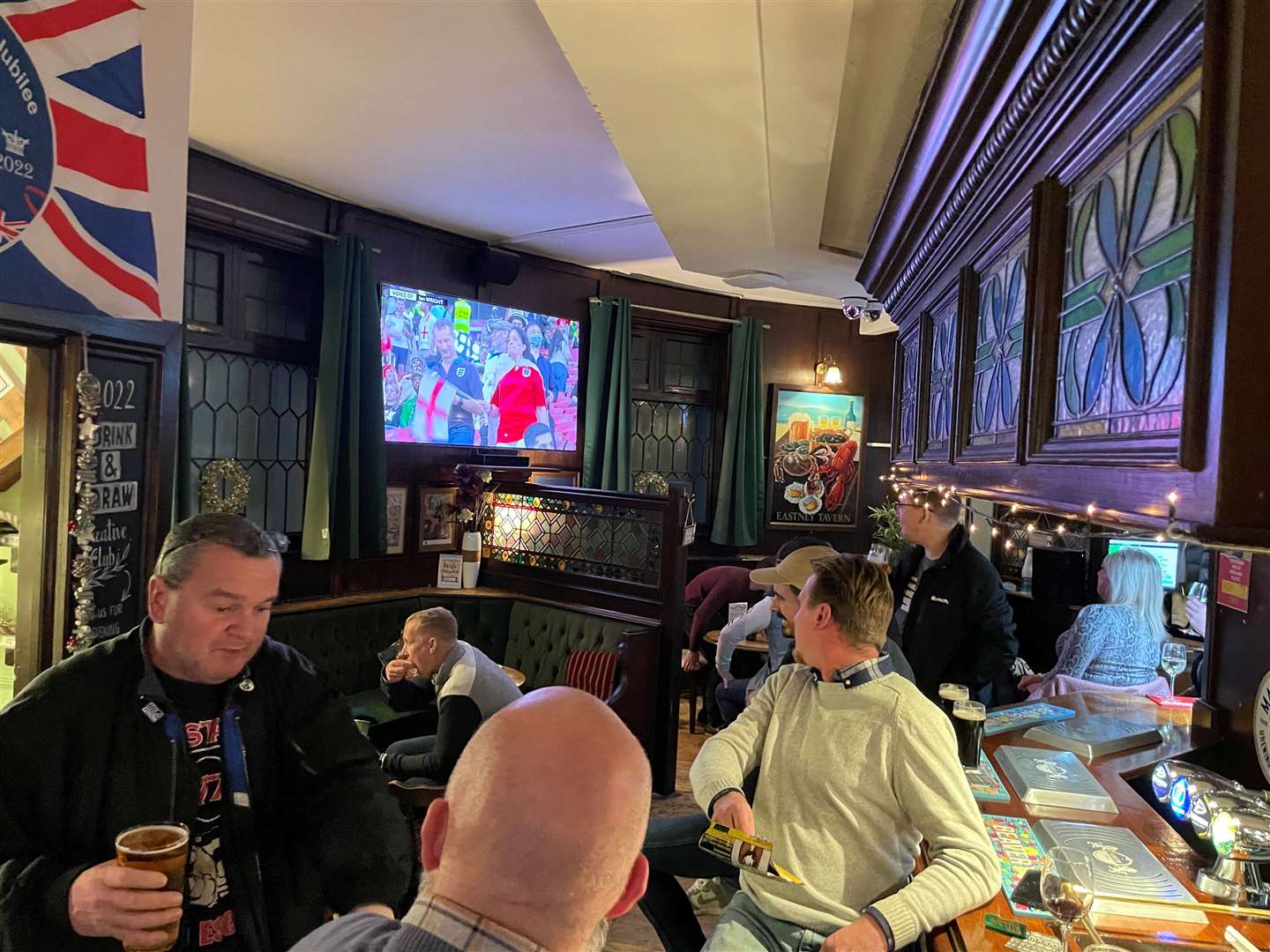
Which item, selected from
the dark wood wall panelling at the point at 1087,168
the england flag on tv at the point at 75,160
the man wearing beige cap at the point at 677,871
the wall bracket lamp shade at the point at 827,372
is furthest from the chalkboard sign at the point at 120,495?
the wall bracket lamp shade at the point at 827,372

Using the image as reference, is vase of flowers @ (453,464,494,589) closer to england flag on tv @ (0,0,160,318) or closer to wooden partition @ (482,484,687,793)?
wooden partition @ (482,484,687,793)

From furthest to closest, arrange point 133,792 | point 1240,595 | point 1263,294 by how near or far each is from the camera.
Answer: point 1240,595 < point 133,792 < point 1263,294

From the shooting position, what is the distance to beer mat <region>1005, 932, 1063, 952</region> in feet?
4.81

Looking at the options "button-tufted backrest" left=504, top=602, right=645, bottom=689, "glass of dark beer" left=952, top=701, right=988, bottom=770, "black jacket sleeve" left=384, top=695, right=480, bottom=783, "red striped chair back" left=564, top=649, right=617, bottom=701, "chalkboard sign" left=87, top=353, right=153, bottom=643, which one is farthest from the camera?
"button-tufted backrest" left=504, top=602, right=645, bottom=689

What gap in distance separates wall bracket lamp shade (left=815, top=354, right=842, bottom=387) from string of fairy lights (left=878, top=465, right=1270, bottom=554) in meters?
3.83

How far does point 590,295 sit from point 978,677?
414 cm

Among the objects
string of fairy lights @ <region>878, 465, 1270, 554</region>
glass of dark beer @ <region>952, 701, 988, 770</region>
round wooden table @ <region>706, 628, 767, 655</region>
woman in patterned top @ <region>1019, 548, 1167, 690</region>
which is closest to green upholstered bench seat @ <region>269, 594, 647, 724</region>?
round wooden table @ <region>706, 628, 767, 655</region>

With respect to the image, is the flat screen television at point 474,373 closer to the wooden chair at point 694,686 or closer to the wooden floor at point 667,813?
the wooden chair at point 694,686

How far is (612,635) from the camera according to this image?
462cm

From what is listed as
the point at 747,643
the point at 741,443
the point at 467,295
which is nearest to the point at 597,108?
the point at 467,295

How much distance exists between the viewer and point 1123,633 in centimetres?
358

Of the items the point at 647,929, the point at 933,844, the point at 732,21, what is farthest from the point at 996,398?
the point at 647,929

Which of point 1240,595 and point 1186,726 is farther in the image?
point 1186,726

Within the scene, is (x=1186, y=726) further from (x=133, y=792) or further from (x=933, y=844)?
(x=133, y=792)
